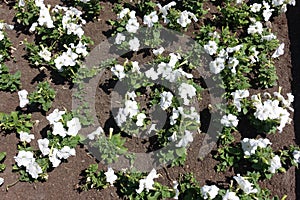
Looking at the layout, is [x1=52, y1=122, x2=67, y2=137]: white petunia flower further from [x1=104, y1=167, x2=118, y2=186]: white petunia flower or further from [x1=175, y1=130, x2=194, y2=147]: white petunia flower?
[x1=175, y1=130, x2=194, y2=147]: white petunia flower

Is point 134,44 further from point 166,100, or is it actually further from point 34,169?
point 34,169

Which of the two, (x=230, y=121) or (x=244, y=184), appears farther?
(x=230, y=121)

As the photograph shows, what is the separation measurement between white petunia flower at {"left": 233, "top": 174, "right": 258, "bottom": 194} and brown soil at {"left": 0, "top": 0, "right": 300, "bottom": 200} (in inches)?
12.1

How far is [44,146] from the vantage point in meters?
4.27

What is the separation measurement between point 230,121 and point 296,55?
4.53 ft

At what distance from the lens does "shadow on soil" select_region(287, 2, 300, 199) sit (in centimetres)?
474

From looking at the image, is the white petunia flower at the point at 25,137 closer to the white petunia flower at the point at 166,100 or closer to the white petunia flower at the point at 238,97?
the white petunia flower at the point at 166,100

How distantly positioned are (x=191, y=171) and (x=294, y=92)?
149 cm

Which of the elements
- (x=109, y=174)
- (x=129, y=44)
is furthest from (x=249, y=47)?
(x=109, y=174)

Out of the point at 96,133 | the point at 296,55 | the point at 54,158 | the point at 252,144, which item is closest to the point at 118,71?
the point at 96,133

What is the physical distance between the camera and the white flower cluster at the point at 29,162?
4.20m

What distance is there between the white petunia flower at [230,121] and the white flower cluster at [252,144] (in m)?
0.18

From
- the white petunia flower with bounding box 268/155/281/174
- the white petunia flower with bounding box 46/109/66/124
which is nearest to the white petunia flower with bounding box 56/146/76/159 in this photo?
the white petunia flower with bounding box 46/109/66/124

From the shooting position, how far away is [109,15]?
212 inches
